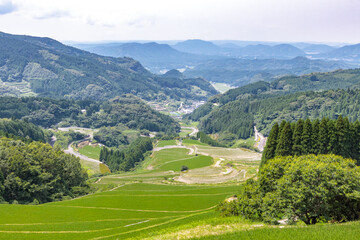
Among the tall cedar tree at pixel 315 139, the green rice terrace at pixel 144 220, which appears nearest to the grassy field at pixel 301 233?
the green rice terrace at pixel 144 220

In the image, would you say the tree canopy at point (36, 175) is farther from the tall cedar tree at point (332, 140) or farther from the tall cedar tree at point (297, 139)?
the tall cedar tree at point (332, 140)

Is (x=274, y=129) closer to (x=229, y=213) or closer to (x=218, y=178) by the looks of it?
(x=218, y=178)

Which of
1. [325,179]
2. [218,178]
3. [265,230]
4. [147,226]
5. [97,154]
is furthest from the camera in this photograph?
[97,154]

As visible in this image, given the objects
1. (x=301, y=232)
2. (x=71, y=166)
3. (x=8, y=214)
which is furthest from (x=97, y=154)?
(x=301, y=232)

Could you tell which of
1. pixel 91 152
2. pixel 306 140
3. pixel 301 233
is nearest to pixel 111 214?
pixel 301 233

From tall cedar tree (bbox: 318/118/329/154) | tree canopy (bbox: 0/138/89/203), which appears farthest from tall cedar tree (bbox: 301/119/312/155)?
tree canopy (bbox: 0/138/89/203)

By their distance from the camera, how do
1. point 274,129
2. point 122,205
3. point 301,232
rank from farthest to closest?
1. point 274,129
2. point 122,205
3. point 301,232
